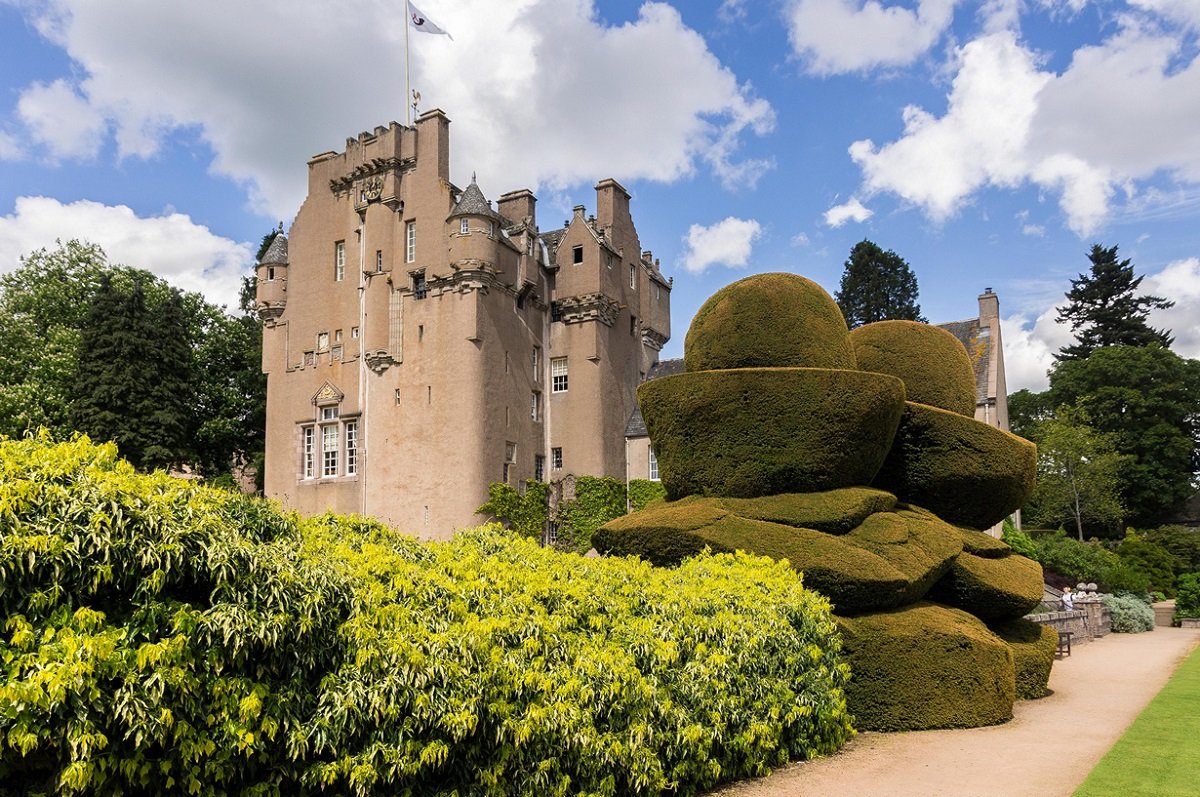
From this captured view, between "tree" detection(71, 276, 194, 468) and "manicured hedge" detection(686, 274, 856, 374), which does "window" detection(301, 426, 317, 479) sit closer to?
"tree" detection(71, 276, 194, 468)

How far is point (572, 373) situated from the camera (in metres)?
39.5

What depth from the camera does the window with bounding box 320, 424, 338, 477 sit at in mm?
39062

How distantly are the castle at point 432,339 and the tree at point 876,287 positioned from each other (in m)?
24.4

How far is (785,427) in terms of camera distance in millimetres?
12359

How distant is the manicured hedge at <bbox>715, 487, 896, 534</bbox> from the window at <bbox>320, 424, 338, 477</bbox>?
97.5 ft

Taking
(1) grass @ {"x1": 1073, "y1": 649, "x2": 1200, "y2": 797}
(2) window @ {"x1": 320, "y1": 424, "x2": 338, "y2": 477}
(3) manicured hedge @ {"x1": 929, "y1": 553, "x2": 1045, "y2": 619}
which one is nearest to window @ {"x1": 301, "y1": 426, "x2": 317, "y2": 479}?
(2) window @ {"x1": 320, "y1": 424, "x2": 338, "y2": 477}

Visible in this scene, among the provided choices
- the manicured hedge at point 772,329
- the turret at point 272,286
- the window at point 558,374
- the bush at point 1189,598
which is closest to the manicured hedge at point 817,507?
the manicured hedge at point 772,329

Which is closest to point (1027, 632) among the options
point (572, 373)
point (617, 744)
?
point (617, 744)

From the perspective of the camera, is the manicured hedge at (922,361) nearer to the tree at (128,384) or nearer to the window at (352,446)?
the window at (352,446)

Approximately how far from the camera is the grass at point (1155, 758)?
782cm

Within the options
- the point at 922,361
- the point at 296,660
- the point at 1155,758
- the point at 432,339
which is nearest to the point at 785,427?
the point at 922,361

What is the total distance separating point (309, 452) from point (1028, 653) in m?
33.0

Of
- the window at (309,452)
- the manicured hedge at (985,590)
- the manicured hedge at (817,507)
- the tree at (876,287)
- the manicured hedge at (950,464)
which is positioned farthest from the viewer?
the tree at (876,287)

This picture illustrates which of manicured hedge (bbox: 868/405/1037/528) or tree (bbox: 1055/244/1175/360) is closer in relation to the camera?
manicured hedge (bbox: 868/405/1037/528)
